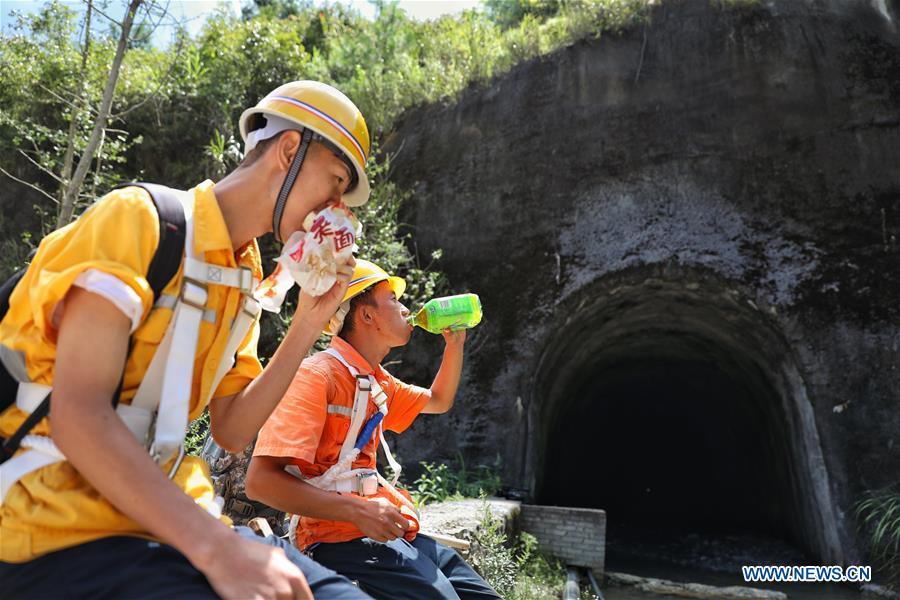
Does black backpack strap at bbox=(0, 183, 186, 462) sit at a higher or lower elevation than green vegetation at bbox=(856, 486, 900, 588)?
lower

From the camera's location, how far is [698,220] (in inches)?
323

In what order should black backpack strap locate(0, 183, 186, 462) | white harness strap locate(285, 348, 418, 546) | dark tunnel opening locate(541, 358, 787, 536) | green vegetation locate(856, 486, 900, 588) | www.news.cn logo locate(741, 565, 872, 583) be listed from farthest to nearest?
dark tunnel opening locate(541, 358, 787, 536)
www.news.cn logo locate(741, 565, 872, 583)
green vegetation locate(856, 486, 900, 588)
white harness strap locate(285, 348, 418, 546)
black backpack strap locate(0, 183, 186, 462)

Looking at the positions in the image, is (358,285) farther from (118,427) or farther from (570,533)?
(570,533)

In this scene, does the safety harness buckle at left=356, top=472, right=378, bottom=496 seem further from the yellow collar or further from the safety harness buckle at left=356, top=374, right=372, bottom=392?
the yellow collar

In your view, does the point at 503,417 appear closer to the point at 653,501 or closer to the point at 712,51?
the point at 712,51

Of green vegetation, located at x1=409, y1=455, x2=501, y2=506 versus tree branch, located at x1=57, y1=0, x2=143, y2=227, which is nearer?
tree branch, located at x1=57, y1=0, x2=143, y2=227

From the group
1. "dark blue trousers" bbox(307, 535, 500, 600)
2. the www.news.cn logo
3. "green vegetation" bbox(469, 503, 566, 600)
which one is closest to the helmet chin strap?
"dark blue trousers" bbox(307, 535, 500, 600)

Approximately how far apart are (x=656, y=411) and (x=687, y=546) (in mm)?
5388

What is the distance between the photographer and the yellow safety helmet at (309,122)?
180 cm

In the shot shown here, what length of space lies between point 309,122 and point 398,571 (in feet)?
4.70

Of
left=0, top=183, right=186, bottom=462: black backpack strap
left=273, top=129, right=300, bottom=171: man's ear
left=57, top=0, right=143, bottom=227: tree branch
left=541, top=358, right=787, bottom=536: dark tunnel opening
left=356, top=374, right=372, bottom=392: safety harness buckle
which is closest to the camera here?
left=0, top=183, right=186, bottom=462: black backpack strap

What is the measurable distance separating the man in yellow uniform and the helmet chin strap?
0.42ft

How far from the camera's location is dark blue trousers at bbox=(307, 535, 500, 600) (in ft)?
7.36

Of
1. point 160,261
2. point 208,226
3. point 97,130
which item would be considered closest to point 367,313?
point 208,226
